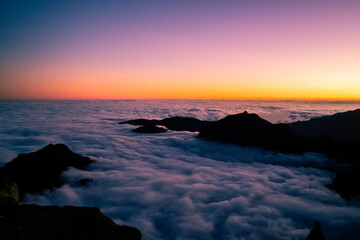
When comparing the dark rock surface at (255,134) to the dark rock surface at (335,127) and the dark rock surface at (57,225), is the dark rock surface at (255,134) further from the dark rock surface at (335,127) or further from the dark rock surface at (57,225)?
the dark rock surface at (335,127)

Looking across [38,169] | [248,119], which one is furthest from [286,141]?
[38,169]

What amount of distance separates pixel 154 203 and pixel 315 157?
38.9 ft

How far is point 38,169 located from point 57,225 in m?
7.39

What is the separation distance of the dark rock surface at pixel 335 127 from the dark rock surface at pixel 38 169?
34.5m

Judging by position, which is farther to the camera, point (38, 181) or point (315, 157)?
point (315, 157)

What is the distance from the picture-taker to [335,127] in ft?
106

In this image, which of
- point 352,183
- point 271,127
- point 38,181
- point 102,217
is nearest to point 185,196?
point 102,217

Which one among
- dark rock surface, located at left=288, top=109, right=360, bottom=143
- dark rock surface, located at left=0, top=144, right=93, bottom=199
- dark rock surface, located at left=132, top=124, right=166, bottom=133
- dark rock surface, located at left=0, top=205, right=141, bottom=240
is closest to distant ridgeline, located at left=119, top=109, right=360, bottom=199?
dark rock surface, located at left=132, top=124, right=166, bottom=133

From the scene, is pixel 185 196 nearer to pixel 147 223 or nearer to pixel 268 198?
pixel 147 223

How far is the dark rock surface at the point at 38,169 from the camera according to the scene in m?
8.38

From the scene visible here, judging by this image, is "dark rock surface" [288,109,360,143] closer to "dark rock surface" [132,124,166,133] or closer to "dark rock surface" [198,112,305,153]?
"dark rock surface" [198,112,305,153]

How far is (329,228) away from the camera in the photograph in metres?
6.25

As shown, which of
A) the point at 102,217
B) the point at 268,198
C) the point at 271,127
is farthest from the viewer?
the point at 271,127

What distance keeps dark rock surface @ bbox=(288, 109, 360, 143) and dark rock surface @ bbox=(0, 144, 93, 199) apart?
3447 cm
